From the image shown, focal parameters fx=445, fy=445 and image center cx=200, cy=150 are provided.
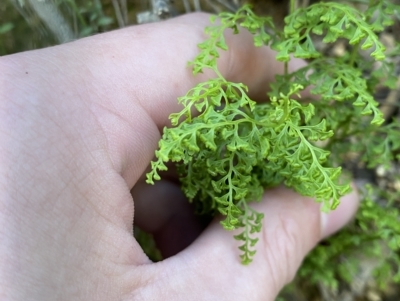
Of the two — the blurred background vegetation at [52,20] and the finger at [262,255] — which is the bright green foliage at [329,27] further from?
the blurred background vegetation at [52,20]

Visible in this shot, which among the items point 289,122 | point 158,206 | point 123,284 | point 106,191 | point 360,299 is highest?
point 289,122

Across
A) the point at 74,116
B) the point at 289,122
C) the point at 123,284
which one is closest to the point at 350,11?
the point at 289,122

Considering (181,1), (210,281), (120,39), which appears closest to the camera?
(210,281)

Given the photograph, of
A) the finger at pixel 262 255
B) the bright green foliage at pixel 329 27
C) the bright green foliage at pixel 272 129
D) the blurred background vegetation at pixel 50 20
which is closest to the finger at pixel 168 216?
the finger at pixel 262 255

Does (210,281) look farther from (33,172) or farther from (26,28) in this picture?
(26,28)

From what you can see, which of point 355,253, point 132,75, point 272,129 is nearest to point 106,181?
point 132,75

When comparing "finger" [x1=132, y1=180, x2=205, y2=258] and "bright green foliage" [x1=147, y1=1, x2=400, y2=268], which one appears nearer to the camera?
"bright green foliage" [x1=147, y1=1, x2=400, y2=268]

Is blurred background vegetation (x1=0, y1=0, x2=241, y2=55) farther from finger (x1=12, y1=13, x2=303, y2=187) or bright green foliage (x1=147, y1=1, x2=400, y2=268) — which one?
bright green foliage (x1=147, y1=1, x2=400, y2=268)

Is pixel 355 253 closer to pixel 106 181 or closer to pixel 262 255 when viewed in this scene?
pixel 262 255

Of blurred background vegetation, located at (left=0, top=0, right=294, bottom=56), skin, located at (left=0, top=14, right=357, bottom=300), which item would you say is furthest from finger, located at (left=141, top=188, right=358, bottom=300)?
blurred background vegetation, located at (left=0, top=0, right=294, bottom=56)
